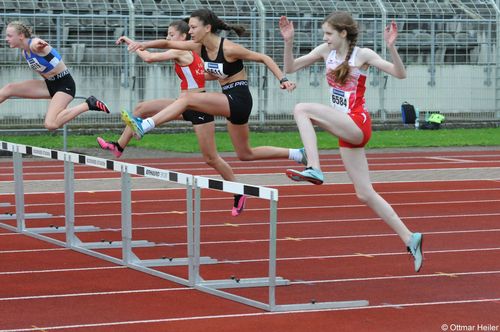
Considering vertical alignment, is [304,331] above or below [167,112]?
below

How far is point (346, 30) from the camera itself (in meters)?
8.73

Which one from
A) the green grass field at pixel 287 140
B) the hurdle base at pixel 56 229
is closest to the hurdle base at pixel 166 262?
the hurdle base at pixel 56 229

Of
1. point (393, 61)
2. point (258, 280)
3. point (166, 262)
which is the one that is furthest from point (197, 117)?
point (393, 61)

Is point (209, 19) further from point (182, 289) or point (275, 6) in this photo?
point (275, 6)

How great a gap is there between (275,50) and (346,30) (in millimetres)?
16693

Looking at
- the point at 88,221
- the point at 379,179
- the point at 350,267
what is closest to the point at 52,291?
the point at 350,267

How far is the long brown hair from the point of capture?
866 centimetres

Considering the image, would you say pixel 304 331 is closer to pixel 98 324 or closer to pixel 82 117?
pixel 98 324

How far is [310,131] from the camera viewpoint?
865 centimetres

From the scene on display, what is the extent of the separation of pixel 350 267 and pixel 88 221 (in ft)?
13.1

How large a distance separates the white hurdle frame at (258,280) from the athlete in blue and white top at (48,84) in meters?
3.67

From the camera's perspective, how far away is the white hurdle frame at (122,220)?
9.14m

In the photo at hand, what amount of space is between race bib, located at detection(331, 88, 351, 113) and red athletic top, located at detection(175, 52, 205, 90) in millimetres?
3571

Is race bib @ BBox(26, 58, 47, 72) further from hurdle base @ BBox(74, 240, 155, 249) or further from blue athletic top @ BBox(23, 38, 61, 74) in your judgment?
hurdle base @ BBox(74, 240, 155, 249)
